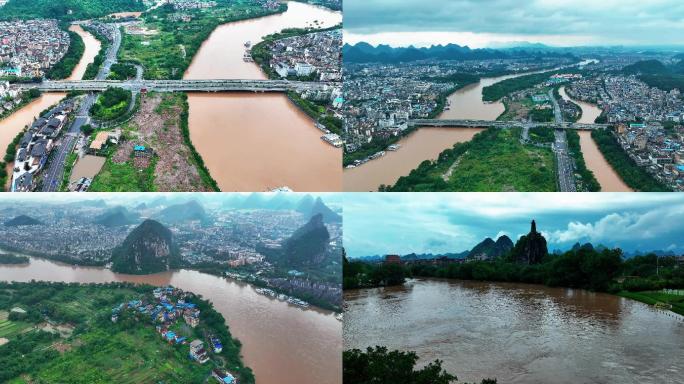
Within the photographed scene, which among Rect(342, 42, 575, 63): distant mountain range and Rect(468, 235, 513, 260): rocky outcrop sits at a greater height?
Rect(342, 42, 575, 63): distant mountain range

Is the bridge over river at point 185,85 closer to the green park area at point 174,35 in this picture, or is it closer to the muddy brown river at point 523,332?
the green park area at point 174,35

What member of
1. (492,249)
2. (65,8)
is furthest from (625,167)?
(65,8)

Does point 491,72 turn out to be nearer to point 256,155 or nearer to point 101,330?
point 256,155

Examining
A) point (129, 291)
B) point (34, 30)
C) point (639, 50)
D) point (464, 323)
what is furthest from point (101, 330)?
point (639, 50)

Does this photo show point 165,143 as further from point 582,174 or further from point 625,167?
point 625,167

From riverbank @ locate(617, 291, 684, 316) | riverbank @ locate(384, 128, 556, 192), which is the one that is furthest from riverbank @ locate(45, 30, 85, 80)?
riverbank @ locate(617, 291, 684, 316)

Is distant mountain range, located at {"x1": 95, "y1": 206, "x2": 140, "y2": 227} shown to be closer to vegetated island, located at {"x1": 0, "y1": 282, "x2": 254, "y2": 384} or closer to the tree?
vegetated island, located at {"x1": 0, "y1": 282, "x2": 254, "y2": 384}
